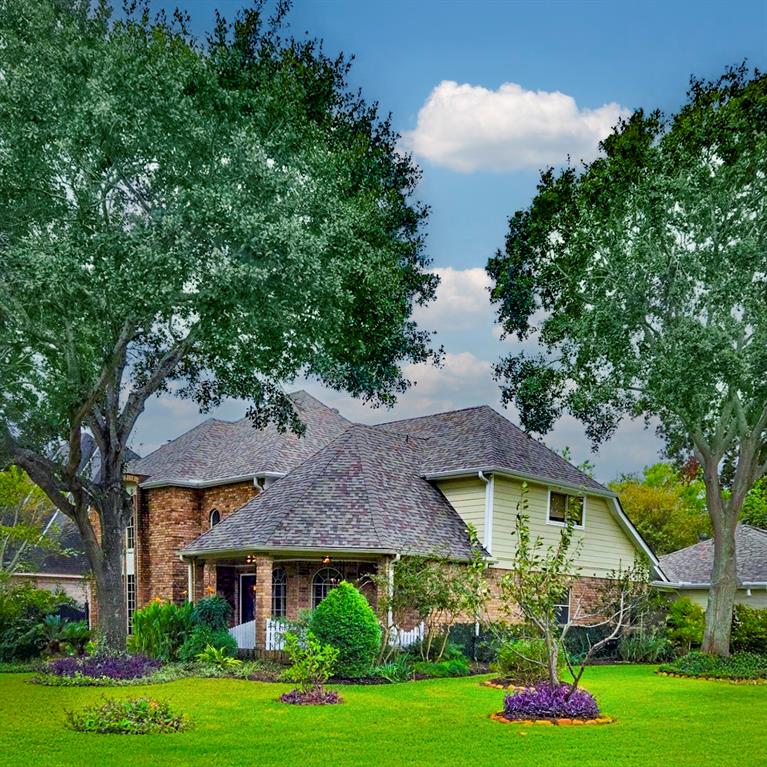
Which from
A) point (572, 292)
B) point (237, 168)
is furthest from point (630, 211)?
point (237, 168)

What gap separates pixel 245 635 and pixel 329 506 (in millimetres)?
4090

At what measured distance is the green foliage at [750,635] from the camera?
25969mm

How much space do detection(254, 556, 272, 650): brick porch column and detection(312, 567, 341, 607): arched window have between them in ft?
5.37

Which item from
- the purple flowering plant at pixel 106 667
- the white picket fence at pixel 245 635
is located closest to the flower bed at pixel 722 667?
the white picket fence at pixel 245 635

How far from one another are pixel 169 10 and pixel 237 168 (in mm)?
5281

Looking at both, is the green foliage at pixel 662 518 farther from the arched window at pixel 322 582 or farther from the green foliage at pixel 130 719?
the green foliage at pixel 130 719

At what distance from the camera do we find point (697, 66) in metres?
23.6

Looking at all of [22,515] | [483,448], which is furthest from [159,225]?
[22,515]

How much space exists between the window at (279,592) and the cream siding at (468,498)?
571 cm

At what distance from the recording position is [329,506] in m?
23.6

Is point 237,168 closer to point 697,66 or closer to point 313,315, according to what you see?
point 313,315

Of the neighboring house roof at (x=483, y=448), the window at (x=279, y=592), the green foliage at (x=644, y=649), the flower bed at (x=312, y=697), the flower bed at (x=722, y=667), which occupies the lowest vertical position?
the green foliage at (x=644, y=649)

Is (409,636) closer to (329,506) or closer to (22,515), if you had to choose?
(329,506)

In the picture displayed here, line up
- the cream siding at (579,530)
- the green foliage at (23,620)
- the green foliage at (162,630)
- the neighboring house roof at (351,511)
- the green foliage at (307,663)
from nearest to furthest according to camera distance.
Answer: the green foliage at (307,663) → the neighboring house roof at (351,511) → the green foliage at (162,630) → the green foliage at (23,620) → the cream siding at (579,530)
